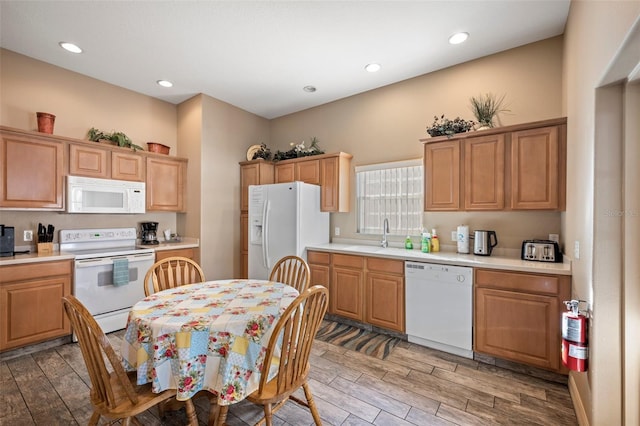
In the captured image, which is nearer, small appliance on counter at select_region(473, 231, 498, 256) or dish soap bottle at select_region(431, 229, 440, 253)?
small appliance on counter at select_region(473, 231, 498, 256)

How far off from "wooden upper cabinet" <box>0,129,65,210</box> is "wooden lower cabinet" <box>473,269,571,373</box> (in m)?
4.45

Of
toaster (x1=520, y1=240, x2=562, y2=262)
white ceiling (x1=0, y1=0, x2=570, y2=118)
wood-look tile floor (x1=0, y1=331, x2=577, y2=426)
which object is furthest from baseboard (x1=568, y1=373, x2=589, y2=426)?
white ceiling (x1=0, y1=0, x2=570, y2=118)

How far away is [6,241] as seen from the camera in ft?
9.20

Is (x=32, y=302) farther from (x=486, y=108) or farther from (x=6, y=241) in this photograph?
(x=486, y=108)

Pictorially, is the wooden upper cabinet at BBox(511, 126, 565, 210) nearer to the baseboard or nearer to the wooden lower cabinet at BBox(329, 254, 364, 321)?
the baseboard

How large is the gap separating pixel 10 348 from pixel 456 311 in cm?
416

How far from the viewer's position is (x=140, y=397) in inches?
53.3

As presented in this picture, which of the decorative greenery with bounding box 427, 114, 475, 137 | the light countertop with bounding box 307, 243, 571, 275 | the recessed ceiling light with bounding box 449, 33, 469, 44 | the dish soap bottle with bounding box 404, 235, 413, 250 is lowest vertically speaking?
the light countertop with bounding box 307, 243, 571, 275

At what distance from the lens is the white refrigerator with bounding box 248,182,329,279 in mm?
3594

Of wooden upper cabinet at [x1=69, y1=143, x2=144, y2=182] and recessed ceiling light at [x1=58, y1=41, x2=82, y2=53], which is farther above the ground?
recessed ceiling light at [x1=58, y1=41, x2=82, y2=53]

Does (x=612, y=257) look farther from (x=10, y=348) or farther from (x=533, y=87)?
(x=10, y=348)

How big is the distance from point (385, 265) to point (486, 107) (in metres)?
1.98

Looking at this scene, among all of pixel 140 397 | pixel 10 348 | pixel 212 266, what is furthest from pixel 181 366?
pixel 212 266

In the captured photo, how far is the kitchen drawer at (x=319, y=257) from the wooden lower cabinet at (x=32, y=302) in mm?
2584
